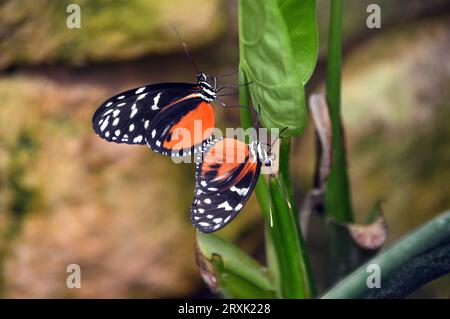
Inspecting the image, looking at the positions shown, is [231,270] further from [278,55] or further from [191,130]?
[278,55]

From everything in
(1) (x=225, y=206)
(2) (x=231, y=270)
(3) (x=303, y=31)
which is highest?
(3) (x=303, y=31)

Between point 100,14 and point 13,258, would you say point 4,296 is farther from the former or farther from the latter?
point 100,14

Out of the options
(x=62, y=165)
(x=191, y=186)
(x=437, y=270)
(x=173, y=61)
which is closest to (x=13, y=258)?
(x=62, y=165)

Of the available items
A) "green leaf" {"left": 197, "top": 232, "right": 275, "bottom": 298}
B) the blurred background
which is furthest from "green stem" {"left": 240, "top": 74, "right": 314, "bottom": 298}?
the blurred background

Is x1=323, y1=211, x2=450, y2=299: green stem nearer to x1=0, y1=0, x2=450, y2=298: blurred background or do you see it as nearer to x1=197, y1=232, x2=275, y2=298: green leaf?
x1=197, y1=232, x2=275, y2=298: green leaf

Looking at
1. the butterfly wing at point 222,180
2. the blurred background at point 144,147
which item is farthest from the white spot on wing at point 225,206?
the blurred background at point 144,147

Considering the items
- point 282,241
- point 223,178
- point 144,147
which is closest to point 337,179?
point 282,241
